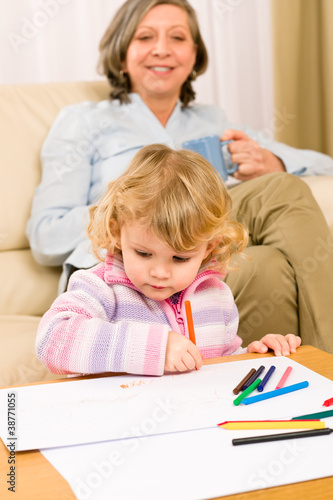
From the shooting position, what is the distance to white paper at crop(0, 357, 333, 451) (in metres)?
0.62

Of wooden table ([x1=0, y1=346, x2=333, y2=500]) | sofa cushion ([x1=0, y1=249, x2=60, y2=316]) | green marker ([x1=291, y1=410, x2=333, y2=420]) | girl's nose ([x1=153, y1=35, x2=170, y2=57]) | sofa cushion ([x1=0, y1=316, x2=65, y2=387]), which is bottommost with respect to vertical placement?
sofa cushion ([x1=0, y1=249, x2=60, y2=316])

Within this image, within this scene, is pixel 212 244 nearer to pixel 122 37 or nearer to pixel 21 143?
pixel 21 143

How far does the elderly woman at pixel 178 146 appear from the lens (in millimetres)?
1239

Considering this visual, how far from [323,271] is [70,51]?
1.36m

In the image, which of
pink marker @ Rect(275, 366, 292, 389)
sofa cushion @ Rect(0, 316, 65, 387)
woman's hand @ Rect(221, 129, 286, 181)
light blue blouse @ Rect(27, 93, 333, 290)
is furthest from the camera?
woman's hand @ Rect(221, 129, 286, 181)

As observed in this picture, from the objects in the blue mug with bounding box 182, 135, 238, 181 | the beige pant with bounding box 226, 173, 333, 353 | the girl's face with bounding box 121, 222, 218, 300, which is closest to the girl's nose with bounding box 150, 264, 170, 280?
the girl's face with bounding box 121, 222, 218, 300

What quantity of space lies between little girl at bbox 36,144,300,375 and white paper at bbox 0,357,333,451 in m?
0.03

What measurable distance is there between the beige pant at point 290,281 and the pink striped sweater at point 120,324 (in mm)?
241

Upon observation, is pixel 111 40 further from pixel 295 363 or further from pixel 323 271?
pixel 295 363

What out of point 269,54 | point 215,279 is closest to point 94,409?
point 215,279

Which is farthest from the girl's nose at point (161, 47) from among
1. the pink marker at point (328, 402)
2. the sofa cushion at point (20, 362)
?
the pink marker at point (328, 402)

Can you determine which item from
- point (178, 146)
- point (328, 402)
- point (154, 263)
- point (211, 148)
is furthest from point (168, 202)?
point (178, 146)

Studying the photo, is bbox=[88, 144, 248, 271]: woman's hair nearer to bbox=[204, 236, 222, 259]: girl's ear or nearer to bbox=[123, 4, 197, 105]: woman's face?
bbox=[204, 236, 222, 259]: girl's ear

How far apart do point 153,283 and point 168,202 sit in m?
0.11
